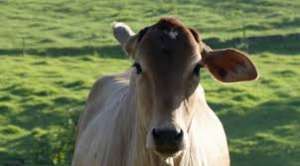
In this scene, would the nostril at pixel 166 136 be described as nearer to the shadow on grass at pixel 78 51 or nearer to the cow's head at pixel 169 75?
the cow's head at pixel 169 75

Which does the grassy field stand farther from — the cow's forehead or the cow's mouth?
the cow's mouth

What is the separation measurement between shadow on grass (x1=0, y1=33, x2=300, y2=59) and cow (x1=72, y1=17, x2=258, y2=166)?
21.6 metres

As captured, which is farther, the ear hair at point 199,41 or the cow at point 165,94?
the ear hair at point 199,41

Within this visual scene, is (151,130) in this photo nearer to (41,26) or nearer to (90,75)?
(90,75)

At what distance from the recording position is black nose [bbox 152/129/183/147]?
6.61 m

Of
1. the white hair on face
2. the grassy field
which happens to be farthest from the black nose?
the grassy field

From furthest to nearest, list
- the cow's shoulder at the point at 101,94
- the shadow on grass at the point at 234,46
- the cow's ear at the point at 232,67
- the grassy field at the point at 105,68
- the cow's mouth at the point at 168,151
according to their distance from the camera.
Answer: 1. the shadow on grass at the point at 234,46
2. the grassy field at the point at 105,68
3. the cow's shoulder at the point at 101,94
4. the cow's ear at the point at 232,67
5. the cow's mouth at the point at 168,151

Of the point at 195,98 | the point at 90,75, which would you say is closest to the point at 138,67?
the point at 195,98

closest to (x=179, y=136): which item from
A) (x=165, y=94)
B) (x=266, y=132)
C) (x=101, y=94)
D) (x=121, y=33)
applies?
(x=165, y=94)

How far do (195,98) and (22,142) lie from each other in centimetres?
1304

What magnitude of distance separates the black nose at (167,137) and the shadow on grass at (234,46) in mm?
23107

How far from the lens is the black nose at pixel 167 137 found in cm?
661

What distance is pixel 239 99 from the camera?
23141 mm

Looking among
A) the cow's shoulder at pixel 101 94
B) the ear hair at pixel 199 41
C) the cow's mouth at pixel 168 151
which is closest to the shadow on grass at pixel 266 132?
the cow's shoulder at pixel 101 94
